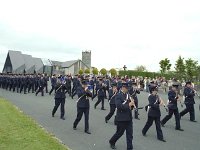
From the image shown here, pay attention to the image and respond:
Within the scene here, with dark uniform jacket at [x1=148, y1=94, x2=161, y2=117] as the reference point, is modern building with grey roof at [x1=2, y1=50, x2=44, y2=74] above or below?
above

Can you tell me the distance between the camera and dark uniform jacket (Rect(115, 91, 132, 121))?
9492 millimetres

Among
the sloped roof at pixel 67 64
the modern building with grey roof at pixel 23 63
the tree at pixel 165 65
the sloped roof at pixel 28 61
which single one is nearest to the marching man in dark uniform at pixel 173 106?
the tree at pixel 165 65

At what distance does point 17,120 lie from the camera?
44.4 ft

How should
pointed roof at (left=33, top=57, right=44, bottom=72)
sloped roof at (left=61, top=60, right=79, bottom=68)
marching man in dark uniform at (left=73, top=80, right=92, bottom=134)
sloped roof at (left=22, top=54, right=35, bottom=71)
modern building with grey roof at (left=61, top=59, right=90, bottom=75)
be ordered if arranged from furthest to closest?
1. sloped roof at (left=61, top=60, right=79, bottom=68)
2. modern building with grey roof at (left=61, top=59, right=90, bottom=75)
3. sloped roof at (left=22, top=54, right=35, bottom=71)
4. pointed roof at (left=33, top=57, right=44, bottom=72)
5. marching man in dark uniform at (left=73, top=80, right=92, bottom=134)

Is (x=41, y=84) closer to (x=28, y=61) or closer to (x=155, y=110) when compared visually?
(x=155, y=110)

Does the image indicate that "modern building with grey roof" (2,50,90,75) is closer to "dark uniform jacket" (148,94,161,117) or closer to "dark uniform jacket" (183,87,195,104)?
"dark uniform jacket" (183,87,195,104)

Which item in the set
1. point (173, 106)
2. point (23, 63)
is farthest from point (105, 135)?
point (23, 63)

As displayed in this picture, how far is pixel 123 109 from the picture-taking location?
9570mm

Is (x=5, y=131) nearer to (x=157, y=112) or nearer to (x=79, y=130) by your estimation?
(x=79, y=130)

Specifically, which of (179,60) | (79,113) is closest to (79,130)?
(79,113)

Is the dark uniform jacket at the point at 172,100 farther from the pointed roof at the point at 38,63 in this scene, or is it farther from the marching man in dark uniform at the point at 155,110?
the pointed roof at the point at 38,63

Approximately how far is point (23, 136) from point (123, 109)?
344 centimetres

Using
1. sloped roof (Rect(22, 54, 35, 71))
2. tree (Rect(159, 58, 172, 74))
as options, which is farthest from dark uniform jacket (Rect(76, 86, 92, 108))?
sloped roof (Rect(22, 54, 35, 71))

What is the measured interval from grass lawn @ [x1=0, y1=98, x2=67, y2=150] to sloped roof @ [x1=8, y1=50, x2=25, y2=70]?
2219 inches
